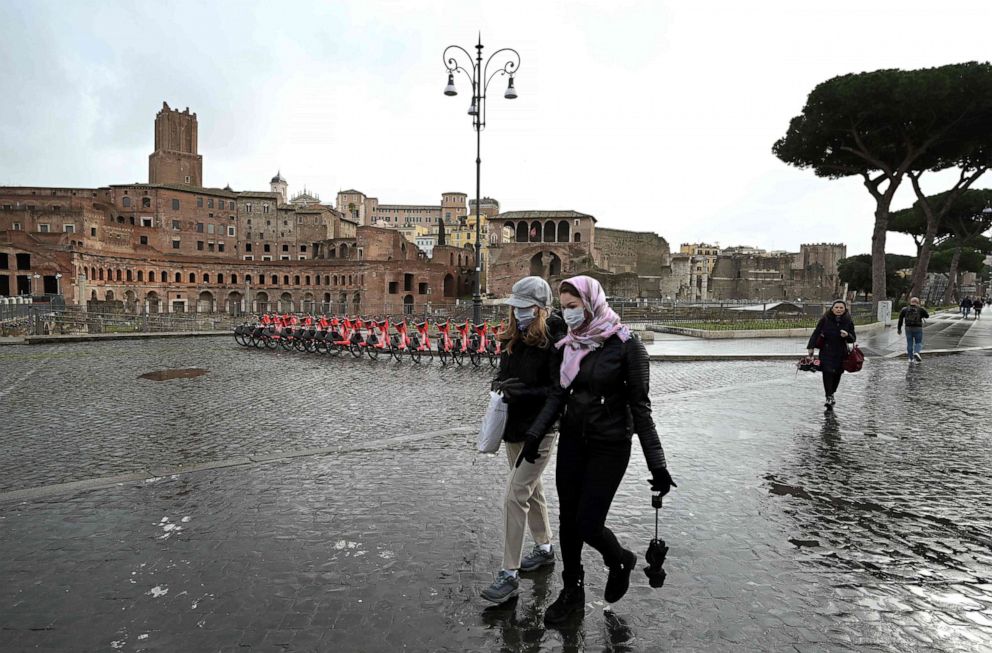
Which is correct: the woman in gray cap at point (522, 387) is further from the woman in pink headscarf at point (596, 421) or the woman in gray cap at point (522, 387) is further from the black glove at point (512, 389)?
the woman in pink headscarf at point (596, 421)

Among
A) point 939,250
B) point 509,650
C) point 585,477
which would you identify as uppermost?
point 939,250

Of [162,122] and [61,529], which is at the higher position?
[162,122]

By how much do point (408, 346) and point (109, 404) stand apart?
7.25 metres

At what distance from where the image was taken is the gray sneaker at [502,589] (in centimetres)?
327

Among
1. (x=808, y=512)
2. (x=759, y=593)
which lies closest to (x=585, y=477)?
(x=759, y=593)

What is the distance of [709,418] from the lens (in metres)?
8.08

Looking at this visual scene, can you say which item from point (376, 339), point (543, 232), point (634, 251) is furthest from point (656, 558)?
point (634, 251)

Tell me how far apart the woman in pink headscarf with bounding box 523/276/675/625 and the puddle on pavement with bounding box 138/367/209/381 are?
10580mm

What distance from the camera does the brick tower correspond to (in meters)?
83.7

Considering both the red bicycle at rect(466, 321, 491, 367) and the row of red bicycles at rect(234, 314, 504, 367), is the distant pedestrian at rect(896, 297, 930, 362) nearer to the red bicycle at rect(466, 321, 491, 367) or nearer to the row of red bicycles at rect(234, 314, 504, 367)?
the row of red bicycles at rect(234, 314, 504, 367)

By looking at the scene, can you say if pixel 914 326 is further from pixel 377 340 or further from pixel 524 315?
pixel 524 315

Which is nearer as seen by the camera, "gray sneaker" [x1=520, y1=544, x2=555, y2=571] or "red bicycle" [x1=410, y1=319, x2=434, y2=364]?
"gray sneaker" [x1=520, y1=544, x2=555, y2=571]

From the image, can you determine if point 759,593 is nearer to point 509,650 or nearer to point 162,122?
point 509,650

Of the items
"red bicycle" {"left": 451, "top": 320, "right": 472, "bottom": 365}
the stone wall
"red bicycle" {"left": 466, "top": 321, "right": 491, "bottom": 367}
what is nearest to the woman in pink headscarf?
"red bicycle" {"left": 466, "top": 321, "right": 491, "bottom": 367}
